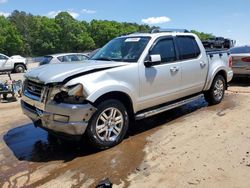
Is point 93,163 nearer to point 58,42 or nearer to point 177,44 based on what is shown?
point 177,44

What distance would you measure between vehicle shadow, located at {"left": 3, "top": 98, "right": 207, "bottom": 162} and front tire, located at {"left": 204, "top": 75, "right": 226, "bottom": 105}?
3.18 ft

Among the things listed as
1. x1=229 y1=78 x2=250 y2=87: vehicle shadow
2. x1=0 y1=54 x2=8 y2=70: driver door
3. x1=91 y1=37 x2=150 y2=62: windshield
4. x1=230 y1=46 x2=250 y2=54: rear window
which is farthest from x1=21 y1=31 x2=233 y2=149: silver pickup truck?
x1=0 y1=54 x2=8 y2=70: driver door

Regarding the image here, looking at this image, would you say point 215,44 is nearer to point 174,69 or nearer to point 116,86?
point 174,69

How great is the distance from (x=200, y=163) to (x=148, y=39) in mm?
2661

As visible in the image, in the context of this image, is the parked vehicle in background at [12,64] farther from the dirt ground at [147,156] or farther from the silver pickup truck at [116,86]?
the silver pickup truck at [116,86]

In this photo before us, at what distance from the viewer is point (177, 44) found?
7.15m

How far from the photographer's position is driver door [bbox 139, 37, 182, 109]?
625 cm

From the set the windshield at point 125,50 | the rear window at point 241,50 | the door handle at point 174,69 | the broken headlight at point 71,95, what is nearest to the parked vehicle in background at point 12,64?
the rear window at point 241,50

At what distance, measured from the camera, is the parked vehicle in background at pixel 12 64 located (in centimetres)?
2511

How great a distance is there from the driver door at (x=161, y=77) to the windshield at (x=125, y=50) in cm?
22

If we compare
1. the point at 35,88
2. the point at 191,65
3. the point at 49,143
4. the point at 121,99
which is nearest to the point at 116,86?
the point at 121,99

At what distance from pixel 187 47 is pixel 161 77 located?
4.29 ft

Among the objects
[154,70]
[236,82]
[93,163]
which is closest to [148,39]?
[154,70]

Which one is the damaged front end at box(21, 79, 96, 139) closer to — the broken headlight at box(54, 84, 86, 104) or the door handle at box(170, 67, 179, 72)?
the broken headlight at box(54, 84, 86, 104)
